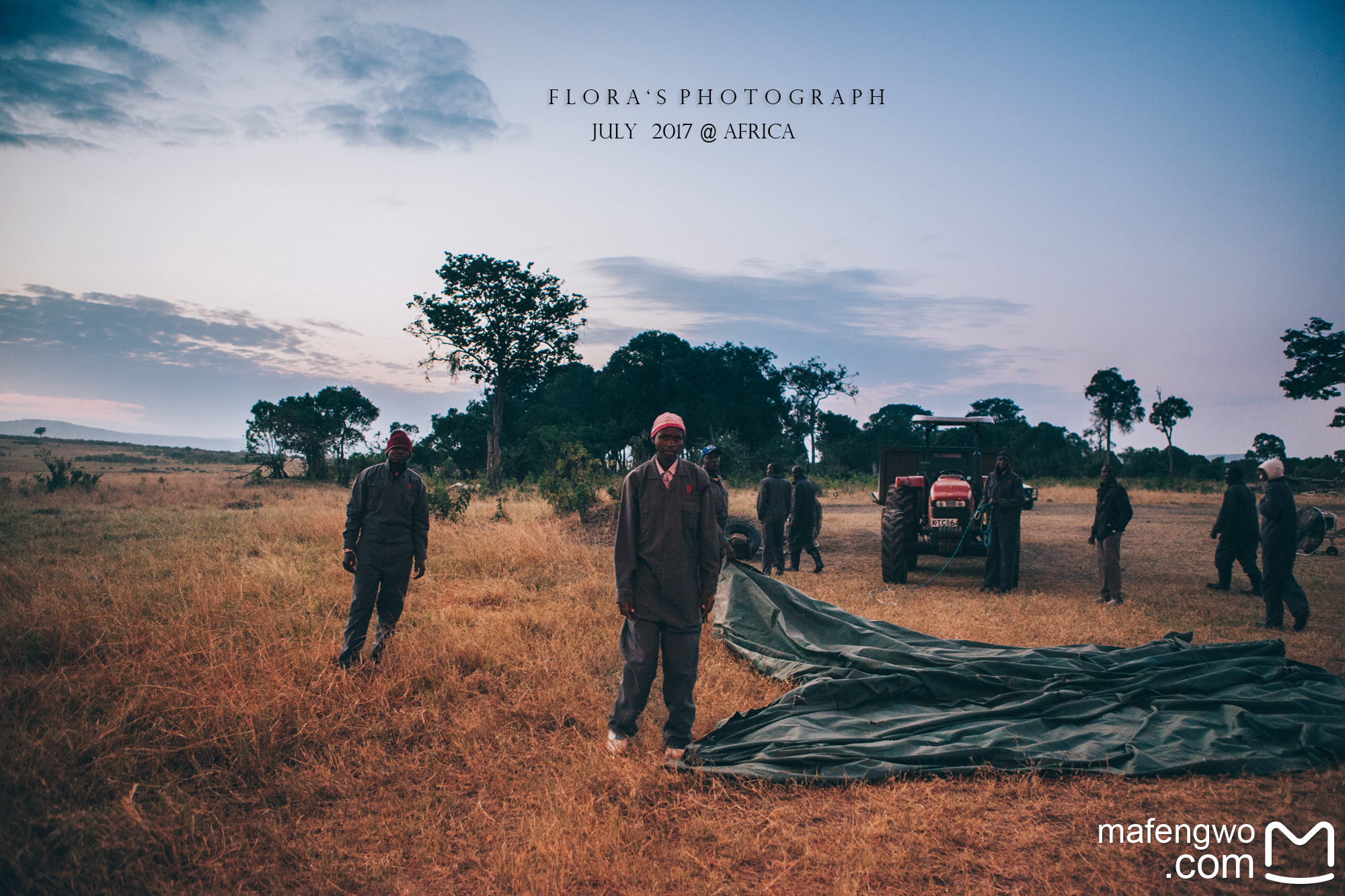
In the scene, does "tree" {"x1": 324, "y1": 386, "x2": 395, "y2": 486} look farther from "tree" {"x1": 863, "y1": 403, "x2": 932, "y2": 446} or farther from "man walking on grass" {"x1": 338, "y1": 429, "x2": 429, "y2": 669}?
"tree" {"x1": 863, "y1": 403, "x2": 932, "y2": 446}

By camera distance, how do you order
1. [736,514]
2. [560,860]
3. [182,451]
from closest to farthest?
[560,860]
[736,514]
[182,451]

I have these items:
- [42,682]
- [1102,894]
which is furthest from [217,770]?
[1102,894]

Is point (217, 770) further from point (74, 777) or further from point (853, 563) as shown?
point (853, 563)

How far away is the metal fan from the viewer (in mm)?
12797

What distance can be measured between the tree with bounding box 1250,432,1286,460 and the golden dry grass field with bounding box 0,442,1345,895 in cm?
3617

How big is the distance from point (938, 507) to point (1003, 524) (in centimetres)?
107

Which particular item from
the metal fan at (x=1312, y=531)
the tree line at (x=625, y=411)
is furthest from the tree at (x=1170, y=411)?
the metal fan at (x=1312, y=531)

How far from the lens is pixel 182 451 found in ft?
208

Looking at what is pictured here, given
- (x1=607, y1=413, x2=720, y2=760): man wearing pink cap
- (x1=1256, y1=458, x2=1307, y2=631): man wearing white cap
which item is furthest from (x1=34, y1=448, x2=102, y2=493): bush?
(x1=1256, y1=458, x2=1307, y2=631): man wearing white cap

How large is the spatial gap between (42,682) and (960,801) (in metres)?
5.97

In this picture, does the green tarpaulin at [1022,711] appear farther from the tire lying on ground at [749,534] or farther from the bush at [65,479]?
the bush at [65,479]

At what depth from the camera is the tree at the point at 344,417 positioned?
90.5 ft

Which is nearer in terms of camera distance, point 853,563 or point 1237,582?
point 1237,582

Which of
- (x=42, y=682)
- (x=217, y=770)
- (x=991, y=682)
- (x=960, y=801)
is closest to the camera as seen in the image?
(x=960, y=801)
